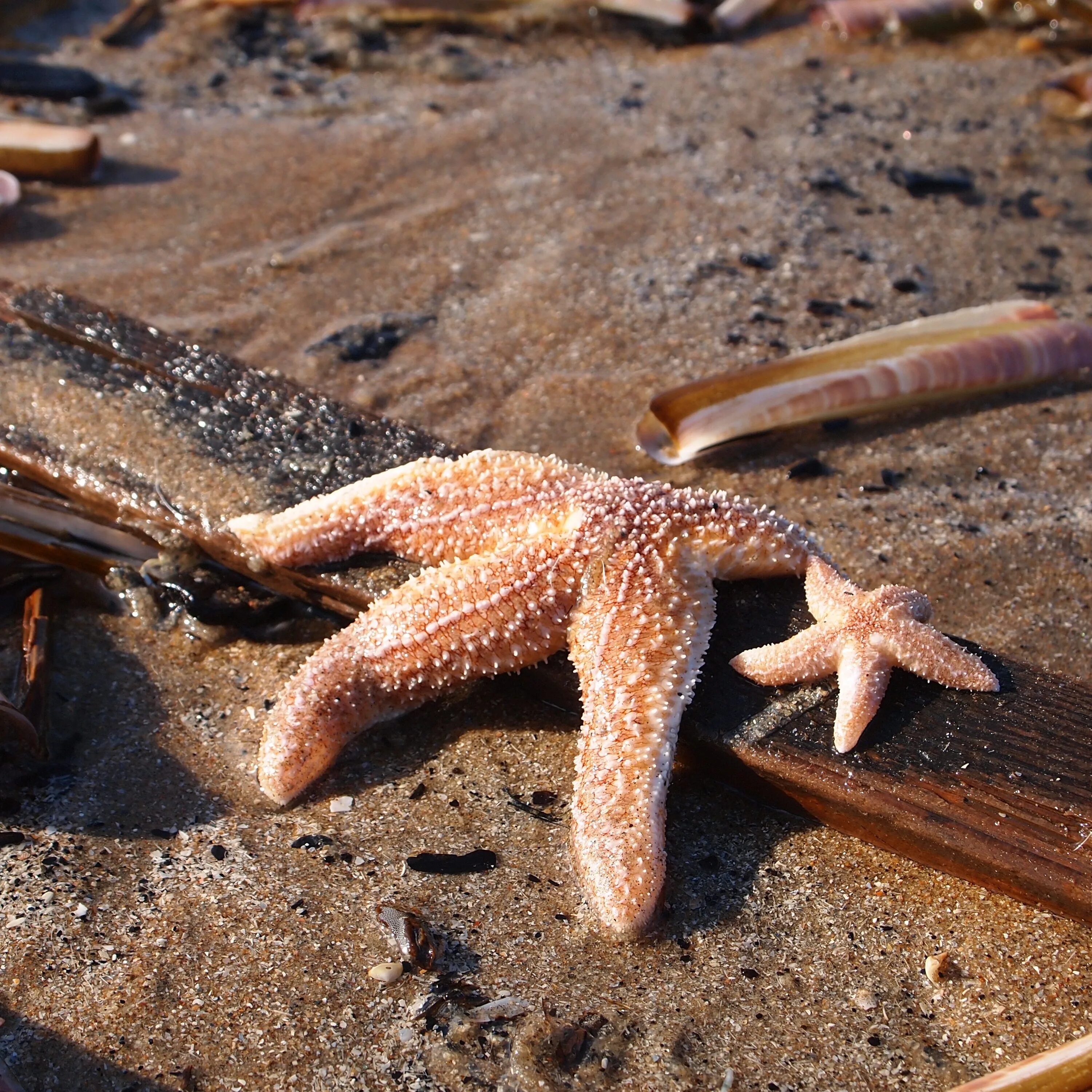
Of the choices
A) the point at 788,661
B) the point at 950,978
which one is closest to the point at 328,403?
the point at 788,661

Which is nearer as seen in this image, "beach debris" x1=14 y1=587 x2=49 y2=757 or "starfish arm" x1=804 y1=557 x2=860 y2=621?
"starfish arm" x1=804 y1=557 x2=860 y2=621

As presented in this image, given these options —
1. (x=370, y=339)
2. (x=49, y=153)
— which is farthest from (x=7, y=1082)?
(x=49, y=153)

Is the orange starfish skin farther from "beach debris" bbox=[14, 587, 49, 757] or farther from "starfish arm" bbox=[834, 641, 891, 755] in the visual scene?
"beach debris" bbox=[14, 587, 49, 757]

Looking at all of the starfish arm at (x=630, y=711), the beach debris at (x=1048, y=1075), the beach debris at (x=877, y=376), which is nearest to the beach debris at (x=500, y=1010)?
the starfish arm at (x=630, y=711)

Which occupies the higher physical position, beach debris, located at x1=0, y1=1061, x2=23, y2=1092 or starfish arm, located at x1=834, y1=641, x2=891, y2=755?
starfish arm, located at x1=834, y1=641, x2=891, y2=755

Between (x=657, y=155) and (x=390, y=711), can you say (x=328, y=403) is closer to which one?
(x=390, y=711)

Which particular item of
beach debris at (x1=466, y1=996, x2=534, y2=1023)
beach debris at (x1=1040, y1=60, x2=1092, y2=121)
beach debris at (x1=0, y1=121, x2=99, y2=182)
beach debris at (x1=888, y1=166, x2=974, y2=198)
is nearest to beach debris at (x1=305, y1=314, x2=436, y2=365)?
beach debris at (x1=0, y1=121, x2=99, y2=182)

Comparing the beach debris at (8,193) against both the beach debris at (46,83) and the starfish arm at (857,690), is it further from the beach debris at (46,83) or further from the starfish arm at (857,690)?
the starfish arm at (857,690)
